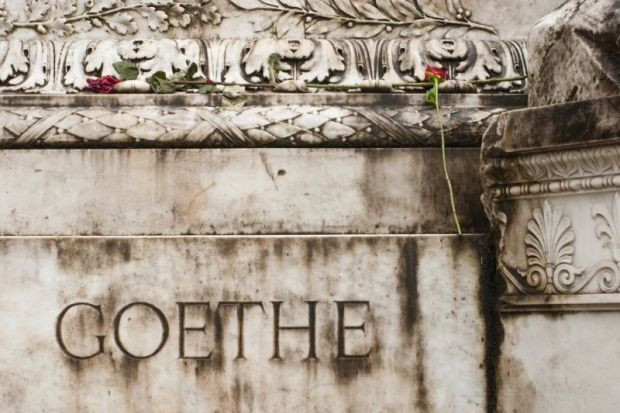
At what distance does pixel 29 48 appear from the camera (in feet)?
18.5

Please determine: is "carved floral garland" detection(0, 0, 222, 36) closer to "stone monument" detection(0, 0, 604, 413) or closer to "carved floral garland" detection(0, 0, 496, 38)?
"carved floral garland" detection(0, 0, 496, 38)

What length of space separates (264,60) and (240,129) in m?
0.63

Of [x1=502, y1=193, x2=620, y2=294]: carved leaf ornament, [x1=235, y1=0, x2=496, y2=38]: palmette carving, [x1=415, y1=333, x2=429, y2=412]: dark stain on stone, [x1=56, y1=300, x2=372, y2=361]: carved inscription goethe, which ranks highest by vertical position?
[x1=235, y1=0, x2=496, y2=38]: palmette carving

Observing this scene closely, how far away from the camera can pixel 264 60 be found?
5520 millimetres

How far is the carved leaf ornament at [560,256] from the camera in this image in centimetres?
430

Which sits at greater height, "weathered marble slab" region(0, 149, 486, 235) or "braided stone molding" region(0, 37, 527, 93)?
"braided stone molding" region(0, 37, 527, 93)

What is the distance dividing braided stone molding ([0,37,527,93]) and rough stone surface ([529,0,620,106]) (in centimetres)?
60

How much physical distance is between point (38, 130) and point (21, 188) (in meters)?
0.27

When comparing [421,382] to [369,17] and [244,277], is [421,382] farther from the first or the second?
[369,17]

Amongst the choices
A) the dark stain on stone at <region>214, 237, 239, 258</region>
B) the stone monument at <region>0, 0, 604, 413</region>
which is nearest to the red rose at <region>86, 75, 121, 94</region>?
the stone monument at <region>0, 0, 604, 413</region>

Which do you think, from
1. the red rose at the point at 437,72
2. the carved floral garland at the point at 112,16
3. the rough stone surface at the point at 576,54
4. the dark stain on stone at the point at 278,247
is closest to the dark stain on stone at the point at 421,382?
the dark stain on stone at the point at 278,247

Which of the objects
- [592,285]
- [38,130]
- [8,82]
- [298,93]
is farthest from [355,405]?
[8,82]

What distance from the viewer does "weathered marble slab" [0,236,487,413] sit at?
15.4ft

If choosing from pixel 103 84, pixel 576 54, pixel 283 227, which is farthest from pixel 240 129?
pixel 576 54
